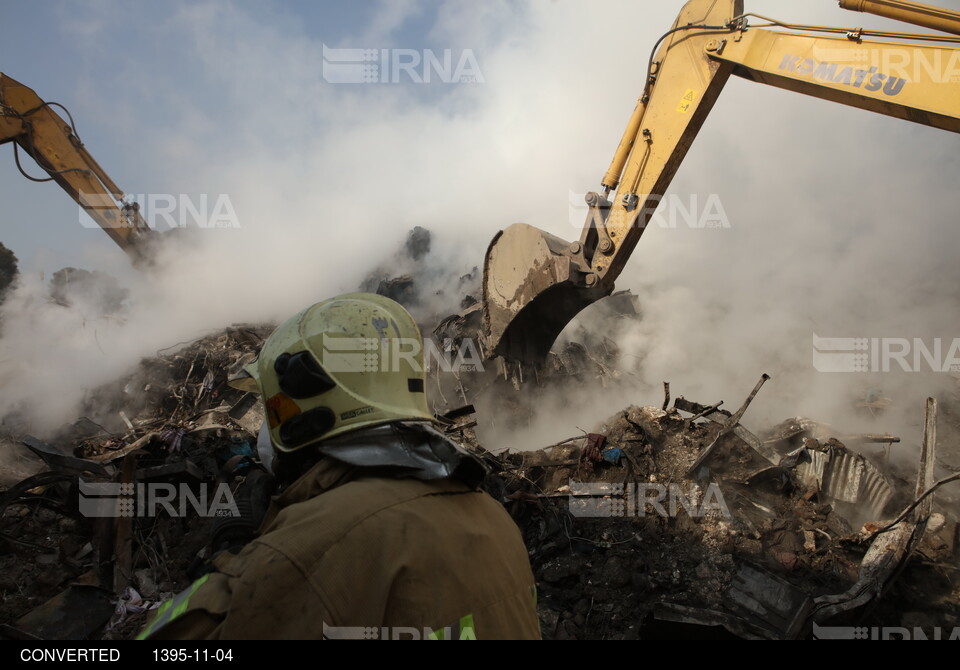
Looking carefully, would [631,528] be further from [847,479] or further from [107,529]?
[107,529]

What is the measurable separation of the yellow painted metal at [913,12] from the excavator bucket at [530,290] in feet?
9.00

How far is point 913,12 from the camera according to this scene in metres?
3.88

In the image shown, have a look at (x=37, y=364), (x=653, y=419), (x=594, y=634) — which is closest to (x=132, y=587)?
(x=594, y=634)

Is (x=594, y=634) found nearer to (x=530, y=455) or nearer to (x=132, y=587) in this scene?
(x=530, y=455)

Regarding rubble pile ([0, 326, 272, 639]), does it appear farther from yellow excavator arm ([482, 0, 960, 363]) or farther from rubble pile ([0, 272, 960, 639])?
yellow excavator arm ([482, 0, 960, 363])

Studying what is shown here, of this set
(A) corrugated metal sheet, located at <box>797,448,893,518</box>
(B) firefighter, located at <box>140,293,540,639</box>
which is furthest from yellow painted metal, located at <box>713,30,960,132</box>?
(B) firefighter, located at <box>140,293,540,639</box>

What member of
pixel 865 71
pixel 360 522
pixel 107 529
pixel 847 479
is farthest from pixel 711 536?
pixel 107 529

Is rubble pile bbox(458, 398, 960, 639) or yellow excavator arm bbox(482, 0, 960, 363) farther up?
yellow excavator arm bbox(482, 0, 960, 363)

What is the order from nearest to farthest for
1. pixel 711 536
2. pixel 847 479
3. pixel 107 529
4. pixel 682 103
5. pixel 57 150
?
pixel 107 529, pixel 682 103, pixel 711 536, pixel 847 479, pixel 57 150

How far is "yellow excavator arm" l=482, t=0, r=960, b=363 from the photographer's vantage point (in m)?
3.70

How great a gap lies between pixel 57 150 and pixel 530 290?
8518mm

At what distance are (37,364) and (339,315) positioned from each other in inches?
422

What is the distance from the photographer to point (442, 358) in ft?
31.4

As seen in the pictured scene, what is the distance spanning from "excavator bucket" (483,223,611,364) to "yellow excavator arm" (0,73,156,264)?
779 cm
